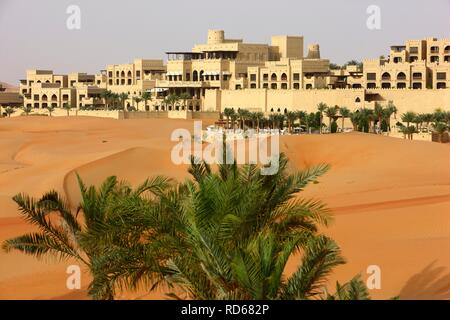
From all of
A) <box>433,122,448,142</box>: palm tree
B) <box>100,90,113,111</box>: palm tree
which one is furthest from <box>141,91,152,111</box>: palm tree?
<box>433,122,448,142</box>: palm tree

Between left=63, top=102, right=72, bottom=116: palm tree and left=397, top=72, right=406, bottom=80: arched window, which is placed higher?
left=397, top=72, right=406, bottom=80: arched window

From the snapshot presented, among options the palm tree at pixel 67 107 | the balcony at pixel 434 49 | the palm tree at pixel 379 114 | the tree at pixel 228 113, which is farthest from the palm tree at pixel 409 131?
the palm tree at pixel 67 107

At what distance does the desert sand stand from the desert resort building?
20.6 meters

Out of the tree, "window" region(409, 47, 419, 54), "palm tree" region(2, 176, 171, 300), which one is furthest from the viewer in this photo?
"window" region(409, 47, 419, 54)

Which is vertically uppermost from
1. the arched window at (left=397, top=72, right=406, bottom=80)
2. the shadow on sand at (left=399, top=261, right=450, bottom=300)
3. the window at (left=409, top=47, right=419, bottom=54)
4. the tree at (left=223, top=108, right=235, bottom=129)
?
the window at (left=409, top=47, right=419, bottom=54)

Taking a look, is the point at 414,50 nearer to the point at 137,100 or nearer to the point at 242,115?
the point at 242,115

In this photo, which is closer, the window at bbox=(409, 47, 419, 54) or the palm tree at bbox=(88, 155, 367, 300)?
the palm tree at bbox=(88, 155, 367, 300)

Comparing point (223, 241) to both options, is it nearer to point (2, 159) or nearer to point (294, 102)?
point (2, 159)

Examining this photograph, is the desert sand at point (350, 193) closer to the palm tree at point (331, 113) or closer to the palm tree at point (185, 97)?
the palm tree at point (331, 113)

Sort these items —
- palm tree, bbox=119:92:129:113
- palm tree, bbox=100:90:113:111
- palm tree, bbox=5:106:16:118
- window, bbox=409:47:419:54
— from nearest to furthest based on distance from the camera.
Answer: window, bbox=409:47:419:54, palm tree, bbox=119:92:129:113, palm tree, bbox=100:90:113:111, palm tree, bbox=5:106:16:118

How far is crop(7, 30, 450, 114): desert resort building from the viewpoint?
69688mm

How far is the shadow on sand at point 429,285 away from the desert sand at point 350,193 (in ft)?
0.06

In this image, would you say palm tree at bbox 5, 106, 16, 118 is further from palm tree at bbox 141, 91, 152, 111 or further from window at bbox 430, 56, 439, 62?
window at bbox 430, 56, 439, 62

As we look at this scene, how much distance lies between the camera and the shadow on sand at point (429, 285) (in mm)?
15727
